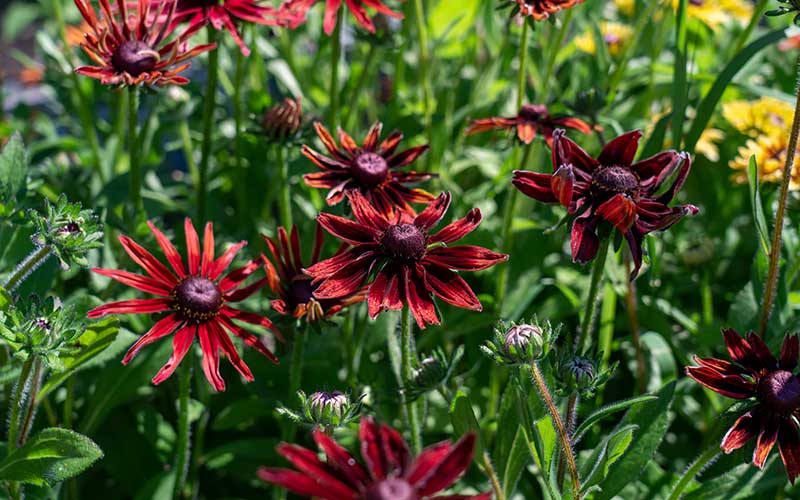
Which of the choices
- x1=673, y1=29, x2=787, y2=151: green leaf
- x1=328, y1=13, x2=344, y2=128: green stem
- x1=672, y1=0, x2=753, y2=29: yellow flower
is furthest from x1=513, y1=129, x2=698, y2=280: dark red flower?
A: x1=672, y1=0, x2=753, y2=29: yellow flower

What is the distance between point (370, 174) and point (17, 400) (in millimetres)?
480

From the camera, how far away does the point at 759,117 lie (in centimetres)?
156

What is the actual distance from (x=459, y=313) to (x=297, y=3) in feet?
1.66

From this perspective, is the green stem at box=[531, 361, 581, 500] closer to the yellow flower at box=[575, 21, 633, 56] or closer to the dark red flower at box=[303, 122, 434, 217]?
the dark red flower at box=[303, 122, 434, 217]

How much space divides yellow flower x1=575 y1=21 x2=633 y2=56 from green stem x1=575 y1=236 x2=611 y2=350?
0.88 meters

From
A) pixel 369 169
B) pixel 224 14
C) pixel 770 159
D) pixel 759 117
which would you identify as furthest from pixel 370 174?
pixel 759 117

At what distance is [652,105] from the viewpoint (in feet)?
6.11

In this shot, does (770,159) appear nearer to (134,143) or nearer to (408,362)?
(408,362)

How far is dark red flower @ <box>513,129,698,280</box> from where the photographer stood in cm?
92

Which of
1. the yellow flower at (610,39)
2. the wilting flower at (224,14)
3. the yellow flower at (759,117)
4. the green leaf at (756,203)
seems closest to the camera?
the green leaf at (756,203)

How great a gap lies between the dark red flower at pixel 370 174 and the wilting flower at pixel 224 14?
17 centimetres

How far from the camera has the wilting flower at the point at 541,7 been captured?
3.83ft

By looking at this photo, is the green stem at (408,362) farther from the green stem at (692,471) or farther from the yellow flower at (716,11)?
the yellow flower at (716,11)

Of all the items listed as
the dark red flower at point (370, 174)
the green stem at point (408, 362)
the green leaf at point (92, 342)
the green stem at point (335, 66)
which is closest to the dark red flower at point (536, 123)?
the dark red flower at point (370, 174)
